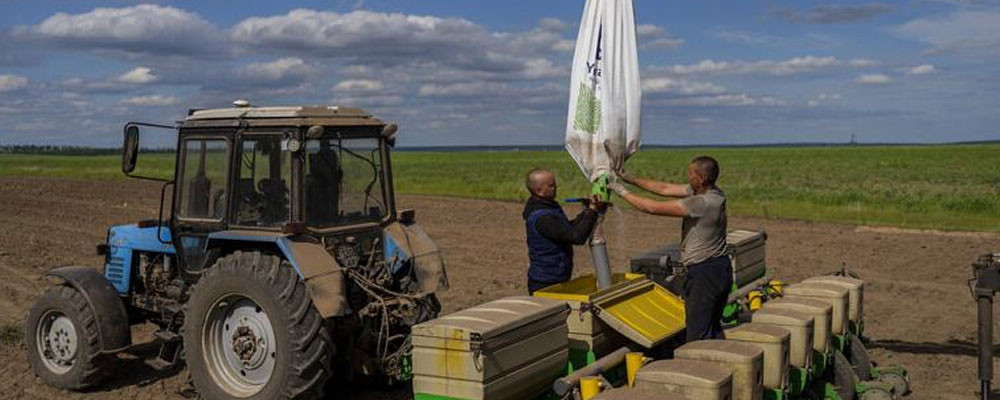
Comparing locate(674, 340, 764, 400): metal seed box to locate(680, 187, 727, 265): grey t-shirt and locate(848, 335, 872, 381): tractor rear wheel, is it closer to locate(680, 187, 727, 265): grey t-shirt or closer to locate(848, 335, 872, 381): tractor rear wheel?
locate(680, 187, 727, 265): grey t-shirt

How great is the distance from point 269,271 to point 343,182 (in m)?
1.06

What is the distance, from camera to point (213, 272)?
258 inches

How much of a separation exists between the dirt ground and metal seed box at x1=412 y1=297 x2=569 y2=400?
1.75m

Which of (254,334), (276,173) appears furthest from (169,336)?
(276,173)

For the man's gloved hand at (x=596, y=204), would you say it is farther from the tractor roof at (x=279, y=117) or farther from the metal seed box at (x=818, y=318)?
the tractor roof at (x=279, y=117)

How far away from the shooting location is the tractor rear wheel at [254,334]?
244 inches

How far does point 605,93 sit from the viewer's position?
239 inches

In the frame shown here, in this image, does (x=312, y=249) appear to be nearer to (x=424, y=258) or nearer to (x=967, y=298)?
(x=424, y=258)

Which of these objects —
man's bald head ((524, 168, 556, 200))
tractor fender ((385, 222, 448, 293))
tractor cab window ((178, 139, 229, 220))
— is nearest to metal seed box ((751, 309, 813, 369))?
man's bald head ((524, 168, 556, 200))

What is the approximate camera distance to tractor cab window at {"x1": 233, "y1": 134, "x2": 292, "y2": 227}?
6781 millimetres

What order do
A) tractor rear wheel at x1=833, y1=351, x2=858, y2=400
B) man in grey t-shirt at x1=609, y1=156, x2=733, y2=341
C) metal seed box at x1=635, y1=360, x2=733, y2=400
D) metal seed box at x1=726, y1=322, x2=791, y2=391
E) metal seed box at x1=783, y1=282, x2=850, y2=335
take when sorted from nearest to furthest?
metal seed box at x1=635, y1=360, x2=733, y2=400 → metal seed box at x1=726, y1=322, x2=791, y2=391 → man in grey t-shirt at x1=609, y1=156, x2=733, y2=341 → tractor rear wheel at x1=833, y1=351, x2=858, y2=400 → metal seed box at x1=783, y1=282, x2=850, y2=335

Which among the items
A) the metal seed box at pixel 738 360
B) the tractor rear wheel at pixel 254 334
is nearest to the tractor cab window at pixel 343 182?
the tractor rear wheel at pixel 254 334

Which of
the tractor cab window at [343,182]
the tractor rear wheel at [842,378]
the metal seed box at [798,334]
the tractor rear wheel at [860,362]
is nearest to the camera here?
the metal seed box at [798,334]

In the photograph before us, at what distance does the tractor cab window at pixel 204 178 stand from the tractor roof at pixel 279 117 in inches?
6.8
